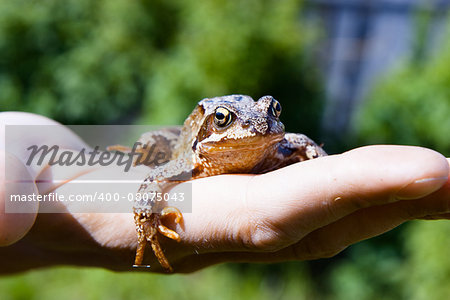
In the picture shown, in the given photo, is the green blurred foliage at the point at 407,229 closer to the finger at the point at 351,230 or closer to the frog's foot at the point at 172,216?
the finger at the point at 351,230

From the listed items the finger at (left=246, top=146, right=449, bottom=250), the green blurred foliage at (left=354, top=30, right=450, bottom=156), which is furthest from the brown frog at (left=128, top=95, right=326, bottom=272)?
the green blurred foliage at (left=354, top=30, right=450, bottom=156)

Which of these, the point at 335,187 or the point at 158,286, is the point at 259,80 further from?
the point at 335,187

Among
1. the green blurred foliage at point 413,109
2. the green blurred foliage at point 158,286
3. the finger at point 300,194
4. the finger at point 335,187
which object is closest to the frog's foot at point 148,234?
the finger at point 300,194

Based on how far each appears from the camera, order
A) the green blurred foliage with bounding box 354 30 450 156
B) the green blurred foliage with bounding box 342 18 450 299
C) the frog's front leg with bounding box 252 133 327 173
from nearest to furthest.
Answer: the frog's front leg with bounding box 252 133 327 173 < the green blurred foliage with bounding box 342 18 450 299 < the green blurred foliage with bounding box 354 30 450 156

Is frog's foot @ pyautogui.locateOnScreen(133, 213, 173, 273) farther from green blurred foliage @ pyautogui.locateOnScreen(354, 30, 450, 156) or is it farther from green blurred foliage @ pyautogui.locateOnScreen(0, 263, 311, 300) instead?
green blurred foliage @ pyautogui.locateOnScreen(354, 30, 450, 156)

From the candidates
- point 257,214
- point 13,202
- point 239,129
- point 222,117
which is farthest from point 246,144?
point 13,202

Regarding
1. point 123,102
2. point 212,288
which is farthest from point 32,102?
point 212,288
